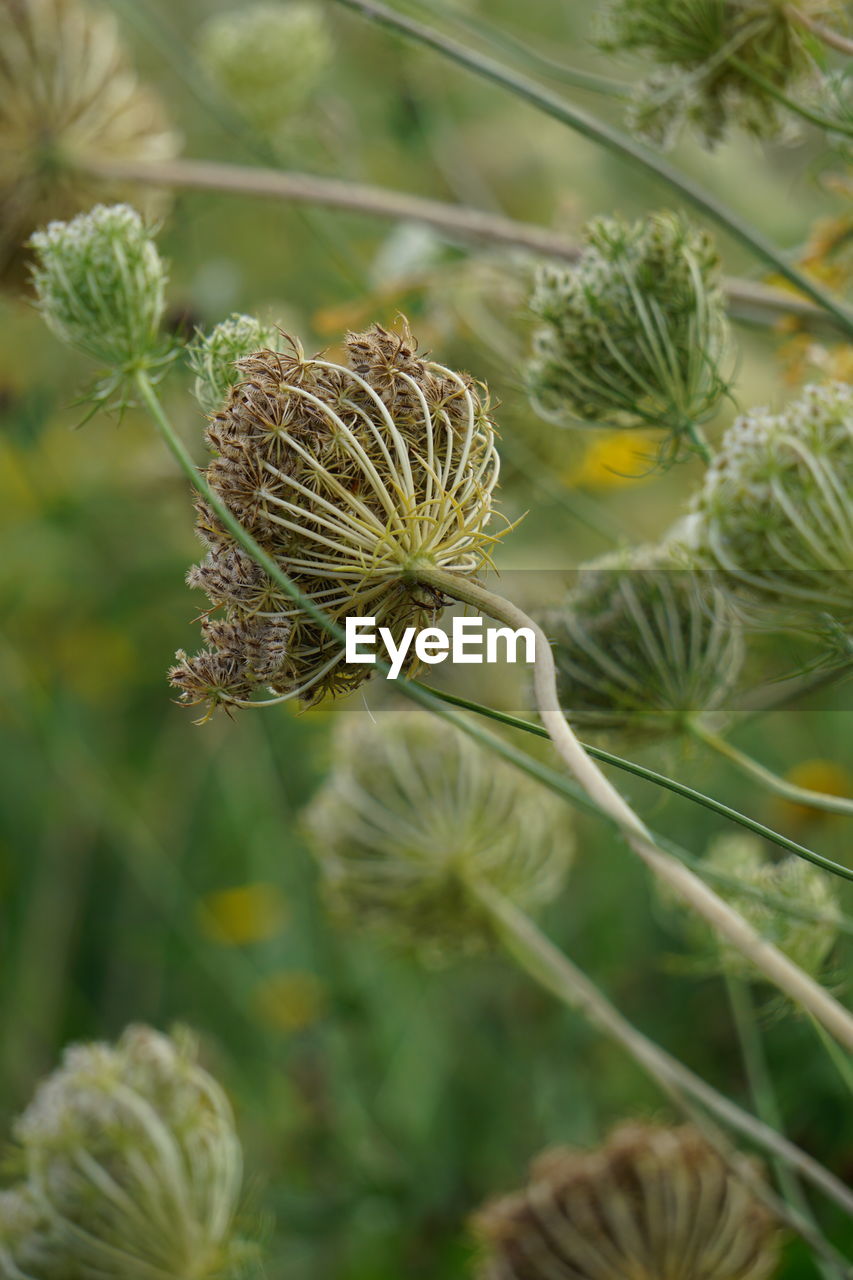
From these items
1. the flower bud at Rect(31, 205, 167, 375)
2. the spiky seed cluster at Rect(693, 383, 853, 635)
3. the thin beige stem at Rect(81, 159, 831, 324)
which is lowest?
the spiky seed cluster at Rect(693, 383, 853, 635)

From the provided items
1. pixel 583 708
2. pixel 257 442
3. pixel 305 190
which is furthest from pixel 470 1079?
pixel 257 442

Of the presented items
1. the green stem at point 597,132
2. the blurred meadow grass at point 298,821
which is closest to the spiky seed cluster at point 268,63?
the blurred meadow grass at point 298,821

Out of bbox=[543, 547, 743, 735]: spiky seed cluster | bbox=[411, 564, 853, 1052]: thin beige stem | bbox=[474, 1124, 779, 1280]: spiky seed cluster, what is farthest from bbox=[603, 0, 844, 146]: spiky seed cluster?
bbox=[474, 1124, 779, 1280]: spiky seed cluster

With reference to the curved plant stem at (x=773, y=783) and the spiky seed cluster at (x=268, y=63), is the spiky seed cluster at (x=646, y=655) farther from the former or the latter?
the spiky seed cluster at (x=268, y=63)

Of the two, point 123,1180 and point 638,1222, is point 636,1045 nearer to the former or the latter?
point 638,1222

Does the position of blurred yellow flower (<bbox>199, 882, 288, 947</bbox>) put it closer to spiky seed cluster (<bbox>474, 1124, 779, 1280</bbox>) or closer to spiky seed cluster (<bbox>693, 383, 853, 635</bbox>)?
spiky seed cluster (<bbox>474, 1124, 779, 1280</bbox>)

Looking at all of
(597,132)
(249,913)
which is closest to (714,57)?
(597,132)

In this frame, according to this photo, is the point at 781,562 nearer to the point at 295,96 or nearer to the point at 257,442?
the point at 257,442
